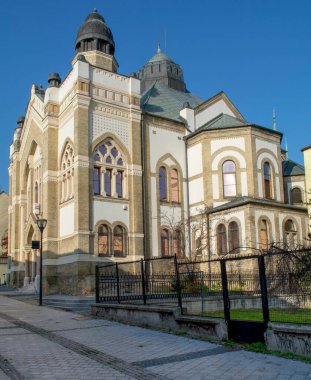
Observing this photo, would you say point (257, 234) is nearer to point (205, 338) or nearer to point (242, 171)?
point (242, 171)

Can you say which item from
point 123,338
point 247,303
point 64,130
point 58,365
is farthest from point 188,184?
point 58,365

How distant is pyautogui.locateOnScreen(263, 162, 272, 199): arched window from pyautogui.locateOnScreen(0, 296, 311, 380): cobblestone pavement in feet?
63.9

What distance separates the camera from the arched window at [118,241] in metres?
25.7

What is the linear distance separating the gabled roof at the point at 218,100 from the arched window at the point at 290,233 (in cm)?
1069

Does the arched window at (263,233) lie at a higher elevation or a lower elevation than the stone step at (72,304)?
higher

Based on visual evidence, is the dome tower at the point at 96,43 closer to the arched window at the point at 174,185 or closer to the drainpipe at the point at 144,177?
the drainpipe at the point at 144,177

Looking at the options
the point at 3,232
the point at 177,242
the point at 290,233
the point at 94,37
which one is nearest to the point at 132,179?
the point at 177,242

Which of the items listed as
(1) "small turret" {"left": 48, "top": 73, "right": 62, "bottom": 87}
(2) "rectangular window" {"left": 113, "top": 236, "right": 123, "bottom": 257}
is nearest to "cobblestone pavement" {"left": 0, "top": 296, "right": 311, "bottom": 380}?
(2) "rectangular window" {"left": 113, "top": 236, "right": 123, "bottom": 257}

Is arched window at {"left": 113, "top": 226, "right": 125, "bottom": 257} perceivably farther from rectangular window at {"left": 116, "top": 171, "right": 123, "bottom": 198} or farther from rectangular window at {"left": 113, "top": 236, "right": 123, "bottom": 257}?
rectangular window at {"left": 116, "top": 171, "right": 123, "bottom": 198}

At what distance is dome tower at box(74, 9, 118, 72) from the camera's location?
3081 centimetres

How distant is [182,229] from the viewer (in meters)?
29.3

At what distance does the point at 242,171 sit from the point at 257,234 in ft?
16.1

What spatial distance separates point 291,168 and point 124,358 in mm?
28483

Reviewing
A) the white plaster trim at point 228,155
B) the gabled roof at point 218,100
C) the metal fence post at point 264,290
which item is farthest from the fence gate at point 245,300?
the gabled roof at point 218,100
